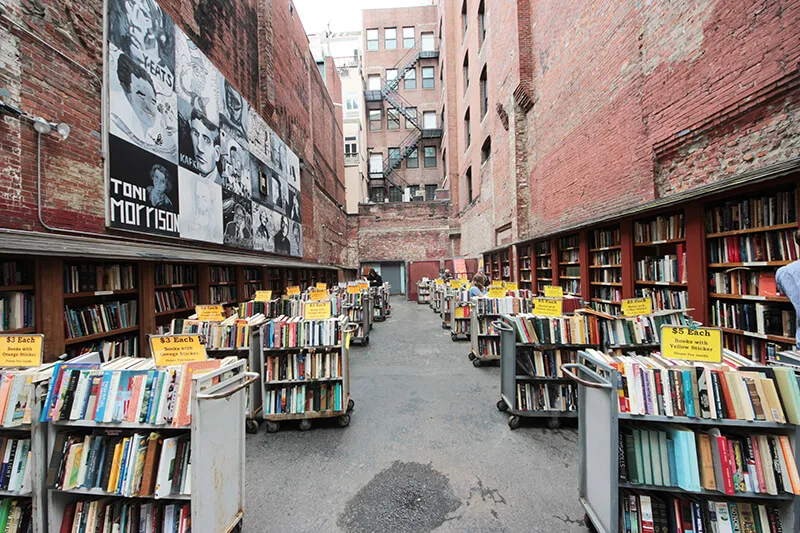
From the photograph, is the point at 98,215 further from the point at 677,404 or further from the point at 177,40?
the point at 677,404

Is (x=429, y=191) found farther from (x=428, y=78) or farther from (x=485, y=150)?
(x=485, y=150)

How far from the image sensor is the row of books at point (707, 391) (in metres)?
1.74

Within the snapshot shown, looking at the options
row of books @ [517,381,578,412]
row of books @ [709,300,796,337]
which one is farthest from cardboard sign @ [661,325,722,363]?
row of books @ [709,300,796,337]

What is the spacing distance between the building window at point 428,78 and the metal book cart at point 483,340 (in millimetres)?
28423

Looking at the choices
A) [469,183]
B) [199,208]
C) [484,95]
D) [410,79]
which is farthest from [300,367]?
[410,79]

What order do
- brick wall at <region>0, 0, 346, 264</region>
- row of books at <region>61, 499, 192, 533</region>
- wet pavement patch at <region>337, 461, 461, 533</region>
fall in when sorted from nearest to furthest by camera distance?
1. row of books at <region>61, 499, 192, 533</region>
2. wet pavement patch at <region>337, 461, 461, 533</region>
3. brick wall at <region>0, 0, 346, 264</region>

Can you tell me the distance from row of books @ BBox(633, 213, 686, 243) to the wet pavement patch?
4666mm

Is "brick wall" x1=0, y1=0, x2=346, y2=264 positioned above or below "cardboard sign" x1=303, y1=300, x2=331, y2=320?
above

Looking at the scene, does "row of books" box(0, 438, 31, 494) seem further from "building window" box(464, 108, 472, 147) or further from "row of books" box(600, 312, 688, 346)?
"building window" box(464, 108, 472, 147)

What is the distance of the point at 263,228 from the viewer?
9.89 meters

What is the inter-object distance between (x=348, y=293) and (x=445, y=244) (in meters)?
15.4

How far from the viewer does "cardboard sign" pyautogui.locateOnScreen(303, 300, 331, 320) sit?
4.17m

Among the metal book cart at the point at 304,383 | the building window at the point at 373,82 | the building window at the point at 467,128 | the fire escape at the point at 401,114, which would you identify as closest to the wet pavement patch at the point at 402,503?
the metal book cart at the point at 304,383

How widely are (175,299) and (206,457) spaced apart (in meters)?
4.85
